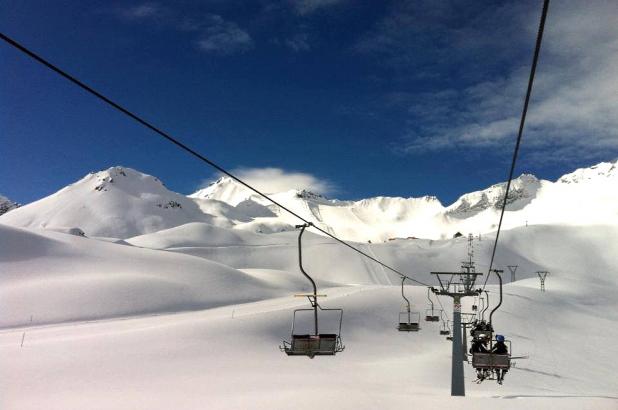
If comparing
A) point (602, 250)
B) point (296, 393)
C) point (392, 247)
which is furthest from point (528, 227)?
point (296, 393)

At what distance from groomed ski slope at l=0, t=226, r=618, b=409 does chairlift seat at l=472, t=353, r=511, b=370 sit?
180 centimetres

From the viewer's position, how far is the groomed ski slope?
27609mm

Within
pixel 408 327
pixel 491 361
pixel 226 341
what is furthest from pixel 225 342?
pixel 491 361

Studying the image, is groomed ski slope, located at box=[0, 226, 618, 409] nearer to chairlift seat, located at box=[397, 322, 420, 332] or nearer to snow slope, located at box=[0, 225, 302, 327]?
snow slope, located at box=[0, 225, 302, 327]

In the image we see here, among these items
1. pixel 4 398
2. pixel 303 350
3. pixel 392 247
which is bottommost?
pixel 4 398

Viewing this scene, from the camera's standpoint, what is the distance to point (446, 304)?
78625 mm

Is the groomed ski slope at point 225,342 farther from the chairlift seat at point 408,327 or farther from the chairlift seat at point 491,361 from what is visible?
the chairlift seat at point 408,327

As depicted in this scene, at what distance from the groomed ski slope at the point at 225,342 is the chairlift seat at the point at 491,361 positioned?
180cm

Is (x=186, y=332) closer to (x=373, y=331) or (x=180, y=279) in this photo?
(x=373, y=331)

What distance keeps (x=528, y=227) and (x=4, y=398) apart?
181 m

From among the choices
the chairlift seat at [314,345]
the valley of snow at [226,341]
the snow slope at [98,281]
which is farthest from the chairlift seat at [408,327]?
the snow slope at [98,281]

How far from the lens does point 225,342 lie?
45.7 metres

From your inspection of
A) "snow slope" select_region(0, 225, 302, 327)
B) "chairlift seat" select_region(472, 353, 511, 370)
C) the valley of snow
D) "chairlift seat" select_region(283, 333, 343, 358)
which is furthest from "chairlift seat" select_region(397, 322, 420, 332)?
"snow slope" select_region(0, 225, 302, 327)

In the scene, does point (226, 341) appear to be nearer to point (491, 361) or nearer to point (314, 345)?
point (314, 345)
